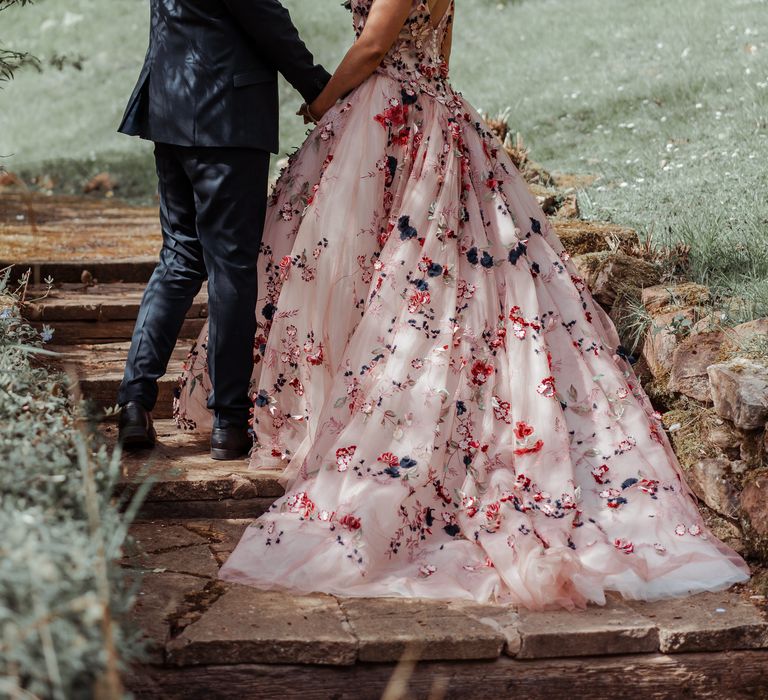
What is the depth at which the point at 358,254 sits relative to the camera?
3533mm

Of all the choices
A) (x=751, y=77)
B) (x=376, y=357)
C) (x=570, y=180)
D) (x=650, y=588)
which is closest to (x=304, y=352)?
(x=376, y=357)

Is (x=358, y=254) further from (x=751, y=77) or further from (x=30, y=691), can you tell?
(x=751, y=77)

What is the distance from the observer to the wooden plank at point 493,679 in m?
2.53

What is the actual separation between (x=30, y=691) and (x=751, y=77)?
22.9ft

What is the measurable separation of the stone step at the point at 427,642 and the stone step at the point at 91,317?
86.3 inches

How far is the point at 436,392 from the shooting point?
3240 millimetres

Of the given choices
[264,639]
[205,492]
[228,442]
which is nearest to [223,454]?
[228,442]

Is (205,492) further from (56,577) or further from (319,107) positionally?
(56,577)

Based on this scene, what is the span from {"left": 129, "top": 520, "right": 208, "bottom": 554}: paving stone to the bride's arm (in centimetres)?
158

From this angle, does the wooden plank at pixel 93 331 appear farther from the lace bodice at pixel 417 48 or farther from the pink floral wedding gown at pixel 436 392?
the lace bodice at pixel 417 48

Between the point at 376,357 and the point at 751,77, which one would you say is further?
the point at 751,77

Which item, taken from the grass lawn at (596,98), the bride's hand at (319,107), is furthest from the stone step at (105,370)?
the grass lawn at (596,98)

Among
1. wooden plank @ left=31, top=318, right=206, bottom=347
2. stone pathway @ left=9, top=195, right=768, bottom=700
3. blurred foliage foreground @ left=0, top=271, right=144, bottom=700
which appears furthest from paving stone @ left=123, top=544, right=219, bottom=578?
wooden plank @ left=31, top=318, right=206, bottom=347

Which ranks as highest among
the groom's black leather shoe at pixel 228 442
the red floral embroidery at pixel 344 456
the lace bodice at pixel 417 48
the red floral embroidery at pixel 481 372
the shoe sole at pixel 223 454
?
the lace bodice at pixel 417 48
